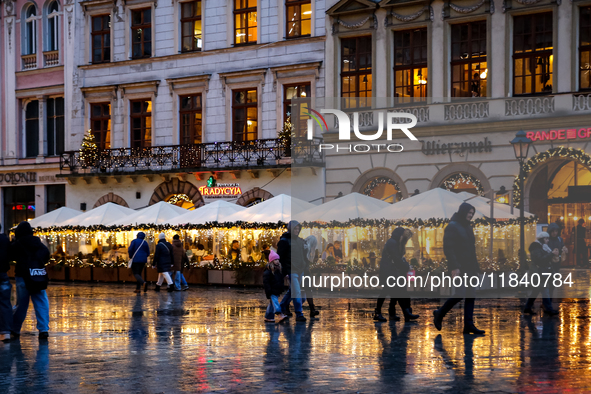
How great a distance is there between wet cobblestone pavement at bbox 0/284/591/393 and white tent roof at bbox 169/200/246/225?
9.12 metres

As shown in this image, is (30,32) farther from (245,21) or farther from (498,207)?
(498,207)

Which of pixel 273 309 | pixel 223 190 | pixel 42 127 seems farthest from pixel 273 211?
pixel 42 127

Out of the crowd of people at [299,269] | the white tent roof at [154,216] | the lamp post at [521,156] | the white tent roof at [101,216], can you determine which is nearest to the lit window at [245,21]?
the white tent roof at [154,216]

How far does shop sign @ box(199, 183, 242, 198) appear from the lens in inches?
1335

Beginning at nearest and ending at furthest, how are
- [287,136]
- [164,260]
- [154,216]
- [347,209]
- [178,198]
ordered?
[347,209], [164,260], [154,216], [287,136], [178,198]

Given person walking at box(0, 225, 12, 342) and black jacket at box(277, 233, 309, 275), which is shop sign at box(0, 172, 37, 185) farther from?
person walking at box(0, 225, 12, 342)

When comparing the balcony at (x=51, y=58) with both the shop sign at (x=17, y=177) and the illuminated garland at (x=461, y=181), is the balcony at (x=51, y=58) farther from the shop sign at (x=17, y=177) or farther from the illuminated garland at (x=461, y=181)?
the illuminated garland at (x=461, y=181)

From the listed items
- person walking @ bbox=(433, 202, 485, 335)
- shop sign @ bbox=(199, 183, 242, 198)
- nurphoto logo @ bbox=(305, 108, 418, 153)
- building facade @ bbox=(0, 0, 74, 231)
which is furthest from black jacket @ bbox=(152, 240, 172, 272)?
building facade @ bbox=(0, 0, 74, 231)

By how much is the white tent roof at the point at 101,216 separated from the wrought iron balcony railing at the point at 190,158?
414 centimetres

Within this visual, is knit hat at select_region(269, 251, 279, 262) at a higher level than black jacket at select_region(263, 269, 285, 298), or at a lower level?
higher

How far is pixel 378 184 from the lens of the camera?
22156mm

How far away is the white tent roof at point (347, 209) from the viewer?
907 inches

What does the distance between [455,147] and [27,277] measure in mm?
12870

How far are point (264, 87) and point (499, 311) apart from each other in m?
18.3
